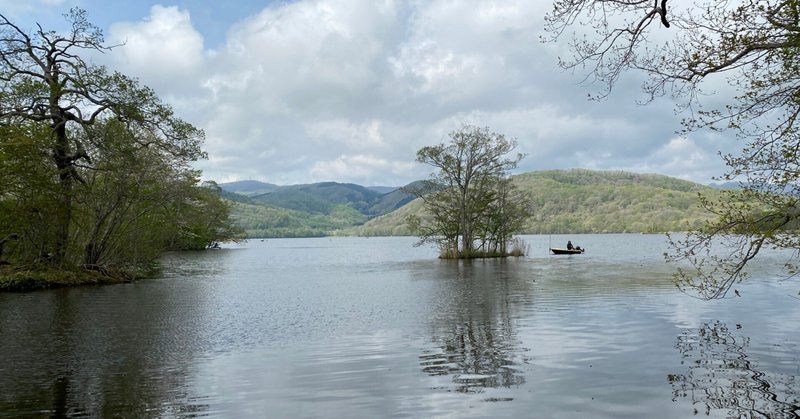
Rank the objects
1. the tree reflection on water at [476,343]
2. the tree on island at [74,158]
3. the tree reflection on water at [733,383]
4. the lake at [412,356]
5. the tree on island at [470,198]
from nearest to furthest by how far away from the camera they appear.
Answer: the tree reflection on water at [733,383] → the lake at [412,356] → the tree reflection on water at [476,343] → the tree on island at [74,158] → the tree on island at [470,198]

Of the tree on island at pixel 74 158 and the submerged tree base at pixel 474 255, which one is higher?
the tree on island at pixel 74 158

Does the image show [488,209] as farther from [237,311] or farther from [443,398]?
[443,398]

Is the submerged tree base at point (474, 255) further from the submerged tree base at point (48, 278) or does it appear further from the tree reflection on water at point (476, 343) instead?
the submerged tree base at point (48, 278)

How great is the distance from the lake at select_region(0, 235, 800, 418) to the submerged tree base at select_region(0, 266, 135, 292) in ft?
21.5

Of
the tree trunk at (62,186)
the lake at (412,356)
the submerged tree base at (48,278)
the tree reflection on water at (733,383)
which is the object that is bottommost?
the lake at (412,356)

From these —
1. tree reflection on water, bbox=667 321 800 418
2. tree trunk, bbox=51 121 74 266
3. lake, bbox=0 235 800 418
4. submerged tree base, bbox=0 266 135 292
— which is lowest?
lake, bbox=0 235 800 418

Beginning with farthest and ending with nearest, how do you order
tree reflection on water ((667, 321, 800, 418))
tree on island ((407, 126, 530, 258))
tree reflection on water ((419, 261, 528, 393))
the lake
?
tree on island ((407, 126, 530, 258)), tree reflection on water ((419, 261, 528, 393)), the lake, tree reflection on water ((667, 321, 800, 418))

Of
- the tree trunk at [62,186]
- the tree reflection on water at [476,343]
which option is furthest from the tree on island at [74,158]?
the tree reflection on water at [476,343]

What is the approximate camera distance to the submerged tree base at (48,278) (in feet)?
109

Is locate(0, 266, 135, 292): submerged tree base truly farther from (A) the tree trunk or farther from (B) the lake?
(B) the lake

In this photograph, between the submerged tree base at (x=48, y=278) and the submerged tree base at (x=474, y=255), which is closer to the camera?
Answer: the submerged tree base at (x=48, y=278)

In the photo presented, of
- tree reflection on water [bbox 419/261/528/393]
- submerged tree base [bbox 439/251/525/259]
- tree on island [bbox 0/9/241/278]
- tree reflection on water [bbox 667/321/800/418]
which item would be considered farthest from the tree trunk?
submerged tree base [bbox 439/251/525/259]

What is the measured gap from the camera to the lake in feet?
32.6

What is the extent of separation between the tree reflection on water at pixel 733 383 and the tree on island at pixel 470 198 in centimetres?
4939
